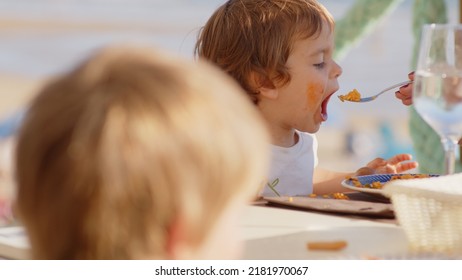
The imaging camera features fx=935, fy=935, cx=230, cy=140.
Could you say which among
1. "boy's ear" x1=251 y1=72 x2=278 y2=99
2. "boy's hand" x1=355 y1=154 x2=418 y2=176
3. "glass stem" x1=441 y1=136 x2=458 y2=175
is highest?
"glass stem" x1=441 y1=136 x2=458 y2=175

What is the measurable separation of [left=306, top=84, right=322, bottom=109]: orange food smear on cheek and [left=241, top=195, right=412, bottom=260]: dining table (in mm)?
787

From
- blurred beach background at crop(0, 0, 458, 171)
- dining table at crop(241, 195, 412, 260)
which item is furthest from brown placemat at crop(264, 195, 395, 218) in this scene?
blurred beach background at crop(0, 0, 458, 171)

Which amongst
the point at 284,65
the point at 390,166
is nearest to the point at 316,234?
the point at 390,166

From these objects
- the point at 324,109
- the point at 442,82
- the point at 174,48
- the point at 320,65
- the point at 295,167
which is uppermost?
the point at 442,82

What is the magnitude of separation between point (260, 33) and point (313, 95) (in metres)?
0.20

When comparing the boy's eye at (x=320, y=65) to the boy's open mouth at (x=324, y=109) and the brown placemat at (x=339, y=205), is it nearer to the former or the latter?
the boy's open mouth at (x=324, y=109)

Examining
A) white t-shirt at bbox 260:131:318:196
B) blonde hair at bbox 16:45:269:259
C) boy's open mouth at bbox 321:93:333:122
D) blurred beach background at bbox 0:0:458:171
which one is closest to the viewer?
blonde hair at bbox 16:45:269:259

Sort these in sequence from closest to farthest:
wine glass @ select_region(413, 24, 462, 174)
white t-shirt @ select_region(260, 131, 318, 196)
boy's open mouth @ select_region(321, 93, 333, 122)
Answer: wine glass @ select_region(413, 24, 462, 174), white t-shirt @ select_region(260, 131, 318, 196), boy's open mouth @ select_region(321, 93, 333, 122)

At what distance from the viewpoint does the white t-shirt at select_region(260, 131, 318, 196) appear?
2230mm

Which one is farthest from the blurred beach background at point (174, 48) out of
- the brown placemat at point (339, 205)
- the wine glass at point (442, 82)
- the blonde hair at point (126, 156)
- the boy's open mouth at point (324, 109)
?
the blonde hair at point (126, 156)

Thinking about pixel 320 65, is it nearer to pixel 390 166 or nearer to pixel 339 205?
pixel 390 166

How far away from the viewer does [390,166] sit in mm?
2051

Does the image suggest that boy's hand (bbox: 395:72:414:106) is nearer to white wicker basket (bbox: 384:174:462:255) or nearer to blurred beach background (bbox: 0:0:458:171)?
white wicker basket (bbox: 384:174:462:255)

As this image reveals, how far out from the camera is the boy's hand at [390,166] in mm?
2031
